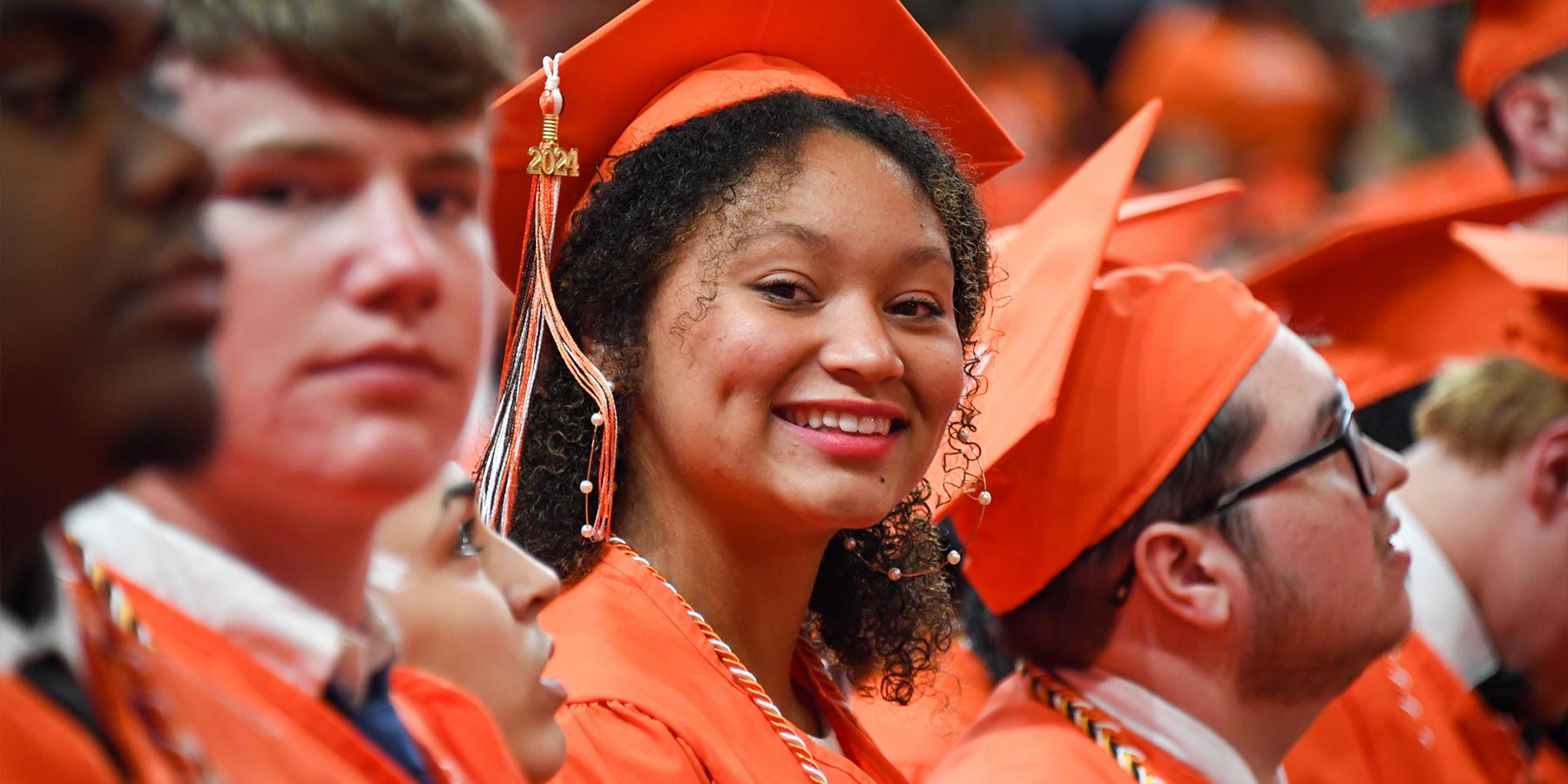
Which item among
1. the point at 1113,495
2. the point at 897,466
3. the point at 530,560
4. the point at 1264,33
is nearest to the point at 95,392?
the point at 530,560

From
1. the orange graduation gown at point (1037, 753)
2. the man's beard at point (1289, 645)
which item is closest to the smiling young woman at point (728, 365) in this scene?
the orange graduation gown at point (1037, 753)

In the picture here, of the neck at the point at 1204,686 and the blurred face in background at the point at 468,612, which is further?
the neck at the point at 1204,686

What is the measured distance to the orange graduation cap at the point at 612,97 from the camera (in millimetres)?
1849

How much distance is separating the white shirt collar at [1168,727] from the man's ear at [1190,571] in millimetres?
110

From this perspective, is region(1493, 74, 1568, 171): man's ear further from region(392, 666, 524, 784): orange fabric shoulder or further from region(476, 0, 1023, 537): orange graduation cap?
region(392, 666, 524, 784): orange fabric shoulder

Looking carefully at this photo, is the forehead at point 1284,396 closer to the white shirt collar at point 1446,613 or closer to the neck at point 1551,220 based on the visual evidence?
the white shirt collar at point 1446,613

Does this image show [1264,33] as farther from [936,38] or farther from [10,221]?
[10,221]

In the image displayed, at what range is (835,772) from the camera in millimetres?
1817

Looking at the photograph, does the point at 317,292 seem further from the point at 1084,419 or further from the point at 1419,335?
the point at 1419,335

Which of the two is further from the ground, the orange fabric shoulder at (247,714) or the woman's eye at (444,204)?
the woman's eye at (444,204)

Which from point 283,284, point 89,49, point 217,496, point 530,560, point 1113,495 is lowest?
point 1113,495

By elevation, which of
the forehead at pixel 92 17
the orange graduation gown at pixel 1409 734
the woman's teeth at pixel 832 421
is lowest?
the orange graduation gown at pixel 1409 734

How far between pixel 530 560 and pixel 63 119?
0.61 meters

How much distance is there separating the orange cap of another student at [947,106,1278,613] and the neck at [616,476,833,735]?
328 millimetres
